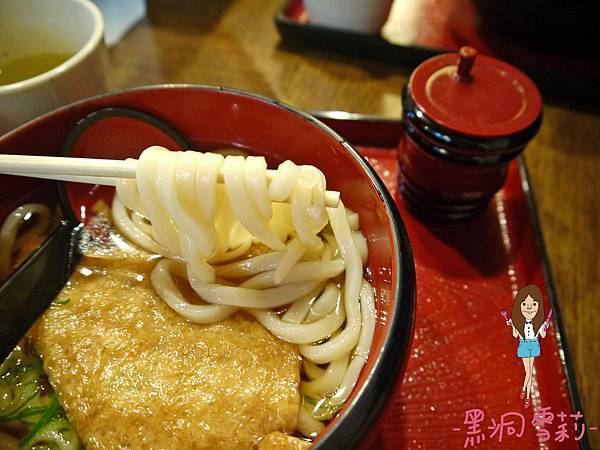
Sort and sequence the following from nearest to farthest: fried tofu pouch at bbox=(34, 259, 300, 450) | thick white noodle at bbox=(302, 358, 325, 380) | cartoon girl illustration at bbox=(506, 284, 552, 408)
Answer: fried tofu pouch at bbox=(34, 259, 300, 450), thick white noodle at bbox=(302, 358, 325, 380), cartoon girl illustration at bbox=(506, 284, 552, 408)

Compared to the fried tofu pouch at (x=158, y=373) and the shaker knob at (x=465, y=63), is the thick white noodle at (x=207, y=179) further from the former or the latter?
the shaker knob at (x=465, y=63)

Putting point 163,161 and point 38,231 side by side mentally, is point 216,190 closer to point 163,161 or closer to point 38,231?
point 163,161

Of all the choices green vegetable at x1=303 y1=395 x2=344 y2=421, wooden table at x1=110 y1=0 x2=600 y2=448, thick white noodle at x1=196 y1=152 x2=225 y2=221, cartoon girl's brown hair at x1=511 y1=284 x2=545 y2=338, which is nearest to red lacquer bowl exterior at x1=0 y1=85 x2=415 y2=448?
green vegetable at x1=303 y1=395 x2=344 y2=421

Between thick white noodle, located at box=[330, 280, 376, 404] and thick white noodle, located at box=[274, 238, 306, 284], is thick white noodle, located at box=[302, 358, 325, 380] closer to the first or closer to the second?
thick white noodle, located at box=[330, 280, 376, 404]

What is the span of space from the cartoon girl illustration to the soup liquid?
1.39m

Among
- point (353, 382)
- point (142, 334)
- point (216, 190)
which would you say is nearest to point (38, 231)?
point (142, 334)

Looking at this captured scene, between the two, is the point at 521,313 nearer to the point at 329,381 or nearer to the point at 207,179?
the point at 329,381

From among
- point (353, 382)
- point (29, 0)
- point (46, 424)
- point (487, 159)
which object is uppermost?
point (29, 0)

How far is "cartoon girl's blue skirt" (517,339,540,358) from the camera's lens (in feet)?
3.98

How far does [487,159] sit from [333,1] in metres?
1.03

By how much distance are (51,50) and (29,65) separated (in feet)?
0.27

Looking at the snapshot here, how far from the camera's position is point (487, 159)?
1303 mm

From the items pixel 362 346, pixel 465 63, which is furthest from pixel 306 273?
pixel 465 63

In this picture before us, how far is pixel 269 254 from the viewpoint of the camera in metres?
1.20
